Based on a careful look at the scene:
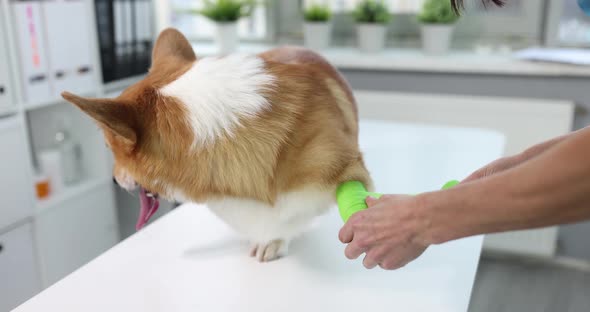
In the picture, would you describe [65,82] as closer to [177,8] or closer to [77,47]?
[77,47]

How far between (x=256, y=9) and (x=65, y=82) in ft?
3.30

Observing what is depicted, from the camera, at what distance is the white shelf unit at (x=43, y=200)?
1.58 meters

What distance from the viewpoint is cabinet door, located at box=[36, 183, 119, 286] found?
1774mm

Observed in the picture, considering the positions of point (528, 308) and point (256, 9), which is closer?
point (528, 308)

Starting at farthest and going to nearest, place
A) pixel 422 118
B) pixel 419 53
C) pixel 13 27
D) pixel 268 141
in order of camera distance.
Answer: pixel 419 53, pixel 422 118, pixel 13 27, pixel 268 141

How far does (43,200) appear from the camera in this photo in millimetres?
1777

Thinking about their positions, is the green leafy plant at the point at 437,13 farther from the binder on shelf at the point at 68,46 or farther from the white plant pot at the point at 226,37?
the binder on shelf at the point at 68,46

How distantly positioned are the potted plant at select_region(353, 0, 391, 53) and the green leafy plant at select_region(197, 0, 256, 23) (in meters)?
0.47

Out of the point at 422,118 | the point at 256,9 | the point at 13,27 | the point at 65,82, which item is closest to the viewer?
the point at 13,27

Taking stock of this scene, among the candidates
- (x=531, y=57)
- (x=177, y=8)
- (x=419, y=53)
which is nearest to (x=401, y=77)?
(x=419, y=53)

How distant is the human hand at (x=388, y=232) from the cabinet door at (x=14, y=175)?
1259 mm

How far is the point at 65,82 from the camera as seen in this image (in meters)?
1.81

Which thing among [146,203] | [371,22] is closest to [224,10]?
[371,22]

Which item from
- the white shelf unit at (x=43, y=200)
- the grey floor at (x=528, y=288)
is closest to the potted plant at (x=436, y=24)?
the grey floor at (x=528, y=288)
